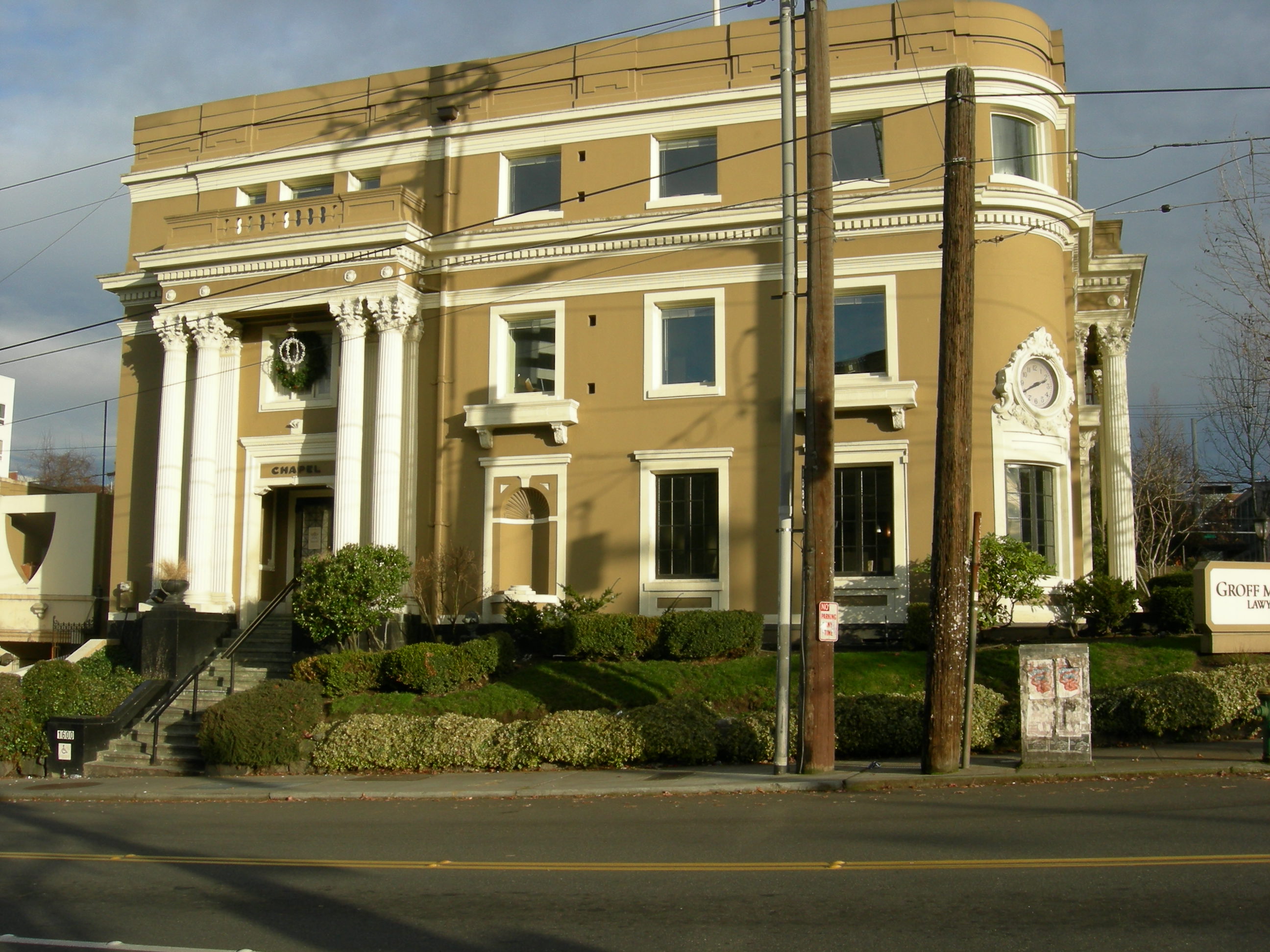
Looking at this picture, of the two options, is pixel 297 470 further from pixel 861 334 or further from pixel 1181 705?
pixel 1181 705

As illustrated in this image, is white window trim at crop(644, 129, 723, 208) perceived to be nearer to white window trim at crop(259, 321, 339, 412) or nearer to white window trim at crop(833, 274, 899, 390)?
white window trim at crop(833, 274, 899, 390)

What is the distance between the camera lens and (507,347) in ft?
84.0

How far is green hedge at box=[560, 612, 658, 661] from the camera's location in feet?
71.3

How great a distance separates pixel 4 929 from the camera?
27.4 ft

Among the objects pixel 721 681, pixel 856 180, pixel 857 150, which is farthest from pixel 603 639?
pixel 857 150

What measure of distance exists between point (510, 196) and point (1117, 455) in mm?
15274

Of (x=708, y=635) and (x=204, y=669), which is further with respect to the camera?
(x=204, y=669)

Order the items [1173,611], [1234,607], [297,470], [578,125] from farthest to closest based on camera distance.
Answer: [297,470] → [578,125] → [1173,611] → [1234,607]

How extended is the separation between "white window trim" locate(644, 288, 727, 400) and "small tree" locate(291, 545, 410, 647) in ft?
20.5

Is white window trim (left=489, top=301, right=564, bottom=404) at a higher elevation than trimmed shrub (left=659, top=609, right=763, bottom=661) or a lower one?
higher

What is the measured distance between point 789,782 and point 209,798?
7.91 meters

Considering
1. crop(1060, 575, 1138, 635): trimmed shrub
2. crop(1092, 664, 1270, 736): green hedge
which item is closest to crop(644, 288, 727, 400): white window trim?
crop(1060, 575, 1138, 635): trimmed shrub

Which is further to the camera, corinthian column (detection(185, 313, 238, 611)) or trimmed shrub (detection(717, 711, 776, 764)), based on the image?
corinthian column (detection(185, 313, 238, 611))

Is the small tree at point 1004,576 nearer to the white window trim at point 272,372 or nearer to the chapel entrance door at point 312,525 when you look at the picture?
the white window trim at point 272,372
